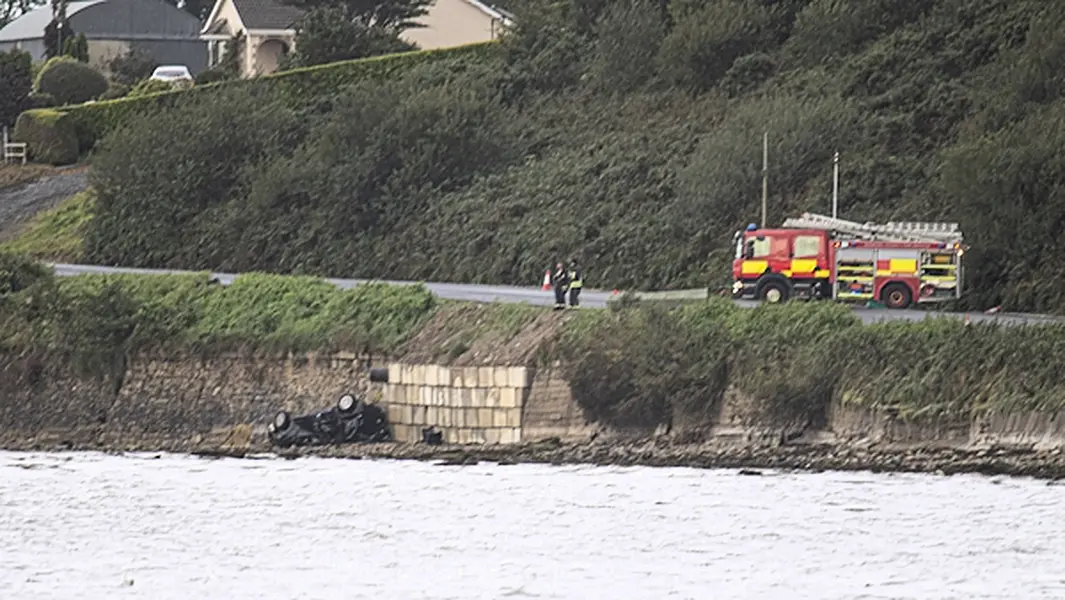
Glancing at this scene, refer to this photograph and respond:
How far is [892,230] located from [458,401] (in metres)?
10.1

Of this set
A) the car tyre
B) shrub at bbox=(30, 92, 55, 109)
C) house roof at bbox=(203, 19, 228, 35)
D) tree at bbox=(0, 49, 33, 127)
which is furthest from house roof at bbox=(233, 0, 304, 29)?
the car tyre

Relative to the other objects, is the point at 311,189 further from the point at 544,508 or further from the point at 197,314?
the point at 544,508

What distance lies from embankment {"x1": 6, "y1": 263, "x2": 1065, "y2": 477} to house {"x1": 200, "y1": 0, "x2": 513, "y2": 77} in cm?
4116

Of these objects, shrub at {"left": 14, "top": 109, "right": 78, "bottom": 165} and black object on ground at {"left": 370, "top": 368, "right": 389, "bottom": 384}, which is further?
shrub at {"left": 14, "top": 109, "right": 78, "bottom": 165}

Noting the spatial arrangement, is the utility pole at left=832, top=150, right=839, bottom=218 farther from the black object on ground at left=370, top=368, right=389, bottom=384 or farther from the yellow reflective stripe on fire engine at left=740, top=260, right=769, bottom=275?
the black object on ground at left=370, top=368, right=389, bottom=384

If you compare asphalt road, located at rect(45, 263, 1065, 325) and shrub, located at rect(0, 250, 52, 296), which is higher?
shrub, located at rect(0, 250, 52, 296)

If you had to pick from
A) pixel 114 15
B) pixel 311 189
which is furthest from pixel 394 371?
pixel 114 15

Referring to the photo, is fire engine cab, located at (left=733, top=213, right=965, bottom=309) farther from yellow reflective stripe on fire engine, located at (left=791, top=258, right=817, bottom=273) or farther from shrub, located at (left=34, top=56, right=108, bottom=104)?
shrub, located at (left=34, top=56, right=108, bottom=104)

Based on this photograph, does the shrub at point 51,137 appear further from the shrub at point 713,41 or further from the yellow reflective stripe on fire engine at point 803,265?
the yellow reflective stripe on fire engine at point 803,265

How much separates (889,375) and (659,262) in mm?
17924

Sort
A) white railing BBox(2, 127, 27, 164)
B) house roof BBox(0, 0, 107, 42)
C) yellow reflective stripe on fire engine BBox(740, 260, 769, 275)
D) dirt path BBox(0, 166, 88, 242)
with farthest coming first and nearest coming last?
house roof BBox(0, 0, 107, 42) → white railing BBox(2, 127, 27, 164) → dirt path BBox(0, 166, 88, 242) → yellow reflective stripe on fire engine BBox(740, 260, 769, 275)

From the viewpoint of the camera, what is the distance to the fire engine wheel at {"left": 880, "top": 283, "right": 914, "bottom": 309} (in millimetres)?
47125

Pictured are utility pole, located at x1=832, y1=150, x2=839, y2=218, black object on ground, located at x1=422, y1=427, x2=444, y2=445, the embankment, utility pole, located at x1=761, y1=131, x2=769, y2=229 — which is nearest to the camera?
the embankment

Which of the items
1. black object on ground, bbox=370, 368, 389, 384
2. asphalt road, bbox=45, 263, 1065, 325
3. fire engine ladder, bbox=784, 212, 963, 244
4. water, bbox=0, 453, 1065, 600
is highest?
fire engine ladder, bbox=784, 212, 963, 244
